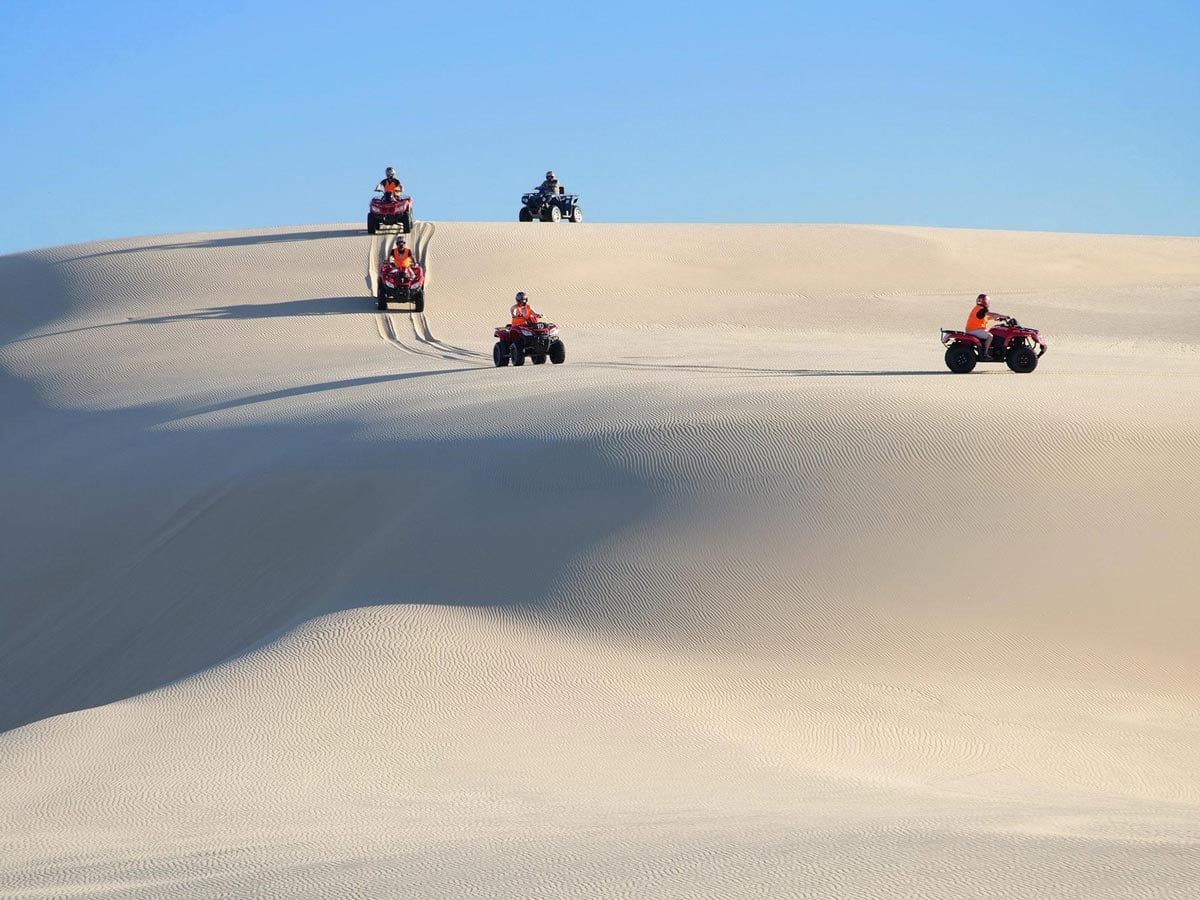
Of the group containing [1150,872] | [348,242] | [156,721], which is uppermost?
[348,242]

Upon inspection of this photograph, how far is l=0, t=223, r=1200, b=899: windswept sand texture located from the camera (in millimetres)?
5504

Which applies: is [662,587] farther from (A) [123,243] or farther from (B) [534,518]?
(A) [123,243]

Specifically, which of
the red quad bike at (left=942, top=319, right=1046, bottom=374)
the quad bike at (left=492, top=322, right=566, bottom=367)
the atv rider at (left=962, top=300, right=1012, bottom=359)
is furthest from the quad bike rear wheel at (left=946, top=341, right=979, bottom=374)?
the quad bike at (left=492, top=322, right=566, bottom=367)

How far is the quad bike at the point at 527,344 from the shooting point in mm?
18156

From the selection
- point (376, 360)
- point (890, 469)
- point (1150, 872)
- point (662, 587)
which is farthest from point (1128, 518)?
point (376, 360)

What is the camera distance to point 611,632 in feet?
32.1

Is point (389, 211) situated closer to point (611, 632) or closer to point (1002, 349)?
point (1002, 349)

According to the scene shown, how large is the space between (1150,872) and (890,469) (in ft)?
22.6

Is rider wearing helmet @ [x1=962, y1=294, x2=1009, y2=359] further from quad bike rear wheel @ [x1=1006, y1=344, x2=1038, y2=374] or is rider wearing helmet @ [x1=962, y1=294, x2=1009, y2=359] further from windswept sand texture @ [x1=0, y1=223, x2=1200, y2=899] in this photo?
windswept sand texture @ [x1=0, y1=223, x2=1200, y2=899]

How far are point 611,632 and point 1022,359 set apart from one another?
800 cm

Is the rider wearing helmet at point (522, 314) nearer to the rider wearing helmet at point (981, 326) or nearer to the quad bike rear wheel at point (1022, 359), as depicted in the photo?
the rider wearing helmet at point (981, 326)

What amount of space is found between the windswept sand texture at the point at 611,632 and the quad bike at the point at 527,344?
436 millimetres

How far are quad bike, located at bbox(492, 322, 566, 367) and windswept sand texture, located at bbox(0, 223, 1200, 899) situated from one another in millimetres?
436

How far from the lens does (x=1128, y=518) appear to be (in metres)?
10.8
